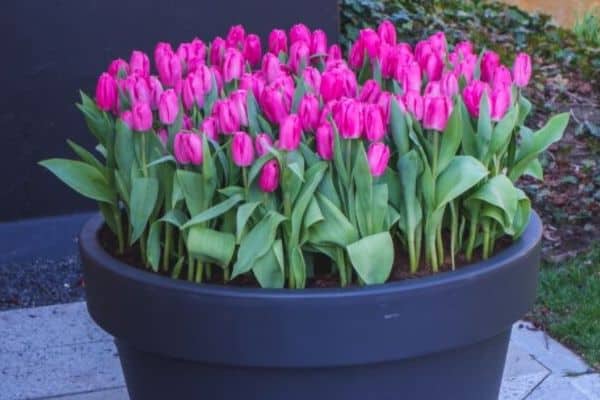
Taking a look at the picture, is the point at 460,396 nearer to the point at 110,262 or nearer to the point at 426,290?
the point at 426,290

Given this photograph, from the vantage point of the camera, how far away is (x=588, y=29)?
6.80m

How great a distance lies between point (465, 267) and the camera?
5.86 ft

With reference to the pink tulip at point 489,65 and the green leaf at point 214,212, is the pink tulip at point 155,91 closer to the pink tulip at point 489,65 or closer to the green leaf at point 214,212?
the green leaf at point 214,212

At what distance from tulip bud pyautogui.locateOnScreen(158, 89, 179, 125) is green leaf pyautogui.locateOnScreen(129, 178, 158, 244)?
109 mm

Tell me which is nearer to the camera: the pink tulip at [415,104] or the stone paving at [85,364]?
the pink tulip at [415,104]

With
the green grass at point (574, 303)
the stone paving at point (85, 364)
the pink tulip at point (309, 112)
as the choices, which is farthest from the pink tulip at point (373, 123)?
the green grass at point (574, 303)

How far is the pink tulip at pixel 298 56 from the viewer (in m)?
2.21

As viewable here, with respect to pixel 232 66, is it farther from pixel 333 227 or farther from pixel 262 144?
pixel 333 227

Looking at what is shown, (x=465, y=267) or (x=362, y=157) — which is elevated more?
(x=362, y=157)

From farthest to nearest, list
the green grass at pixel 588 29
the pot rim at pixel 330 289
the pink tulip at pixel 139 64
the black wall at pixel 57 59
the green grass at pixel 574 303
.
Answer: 1. the green grass at pixel 588 29
2. the black wall at pixel 57 59
3. the green grass at pixel 574 303
4. the pink tulip at pixel 139 64
5. the pot rim at pixel 330 289

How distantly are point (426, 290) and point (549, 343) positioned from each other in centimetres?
→ 168

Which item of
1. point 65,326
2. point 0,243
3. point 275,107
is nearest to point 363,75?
point 275,107

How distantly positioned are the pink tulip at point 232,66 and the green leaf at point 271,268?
1.46 feet

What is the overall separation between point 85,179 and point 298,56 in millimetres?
511
